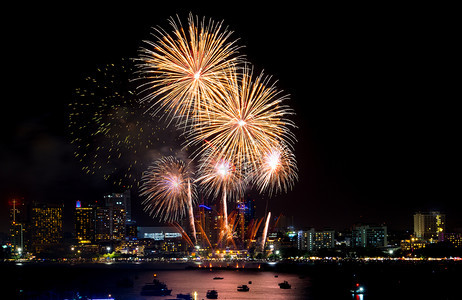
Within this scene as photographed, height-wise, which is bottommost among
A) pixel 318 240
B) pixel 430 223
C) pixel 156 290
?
pixel 318 240

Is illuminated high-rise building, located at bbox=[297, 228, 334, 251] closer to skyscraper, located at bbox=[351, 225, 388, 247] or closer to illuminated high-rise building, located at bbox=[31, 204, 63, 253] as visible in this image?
skyscraper, located at bbox=[351, 225, 388, 247]

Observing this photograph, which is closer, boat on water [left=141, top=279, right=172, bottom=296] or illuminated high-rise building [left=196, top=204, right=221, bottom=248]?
boat on water [left=141, top=279, right=172, bottom=296]

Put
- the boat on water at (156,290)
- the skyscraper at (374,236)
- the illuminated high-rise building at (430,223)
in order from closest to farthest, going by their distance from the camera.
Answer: the boat on water at (156,290)
the skyscraper at (374,236)
the illuminated high-rise building at (430,223)

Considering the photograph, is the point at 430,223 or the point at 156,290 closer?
the point at 156,290

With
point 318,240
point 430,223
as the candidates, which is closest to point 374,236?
point 318,240

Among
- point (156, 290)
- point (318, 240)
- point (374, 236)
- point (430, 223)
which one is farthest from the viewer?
point (430, 223)

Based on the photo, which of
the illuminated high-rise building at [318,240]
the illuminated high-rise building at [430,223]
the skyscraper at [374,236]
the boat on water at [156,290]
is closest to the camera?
the boat on water at [156,290]

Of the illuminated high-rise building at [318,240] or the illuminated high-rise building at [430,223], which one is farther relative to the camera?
the illuminated high-rise building at [430,223]

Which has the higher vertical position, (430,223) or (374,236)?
(430,223)

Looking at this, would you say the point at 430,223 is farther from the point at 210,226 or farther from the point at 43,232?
the point at 43,232

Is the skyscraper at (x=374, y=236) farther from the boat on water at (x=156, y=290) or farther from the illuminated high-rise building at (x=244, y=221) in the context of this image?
the boat on water at (x=156, y=290)

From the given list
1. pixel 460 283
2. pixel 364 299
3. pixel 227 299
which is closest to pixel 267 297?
pixel 227 299

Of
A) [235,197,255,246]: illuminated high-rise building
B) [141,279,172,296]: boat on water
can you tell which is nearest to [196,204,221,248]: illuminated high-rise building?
[235,197,255,246]: illuminated high-rise building

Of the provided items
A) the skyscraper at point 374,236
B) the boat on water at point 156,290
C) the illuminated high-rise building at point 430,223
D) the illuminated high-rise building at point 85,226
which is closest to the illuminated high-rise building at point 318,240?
the skyscraper at point 374,236
